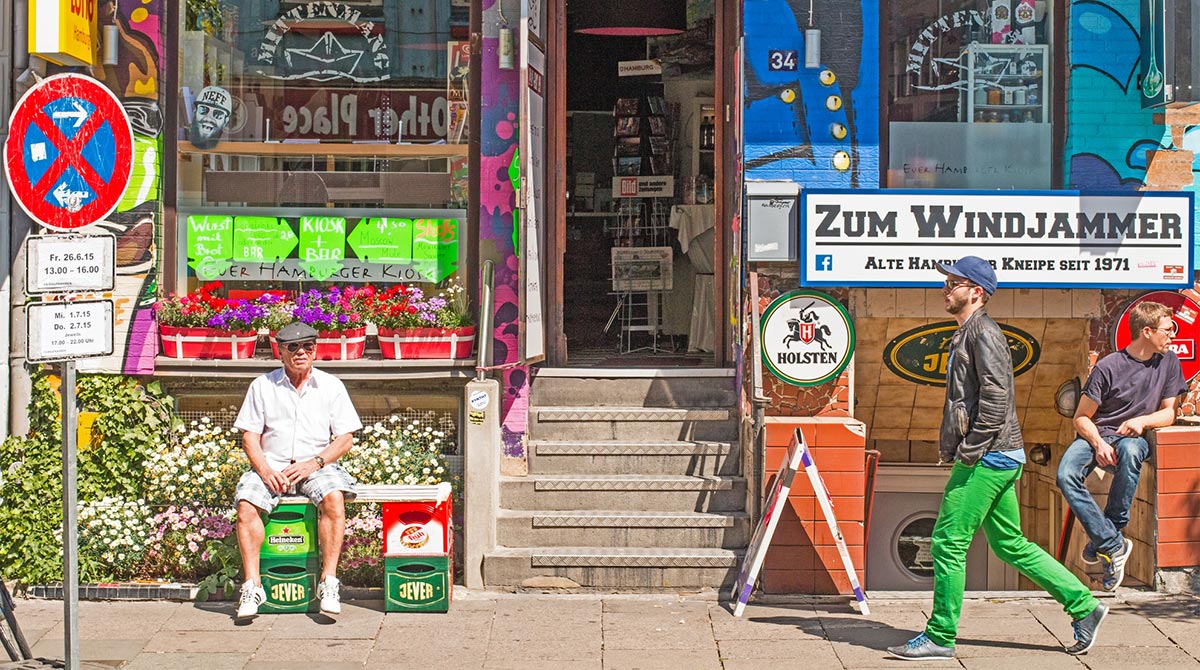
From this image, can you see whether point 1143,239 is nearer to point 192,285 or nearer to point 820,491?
point 820,491

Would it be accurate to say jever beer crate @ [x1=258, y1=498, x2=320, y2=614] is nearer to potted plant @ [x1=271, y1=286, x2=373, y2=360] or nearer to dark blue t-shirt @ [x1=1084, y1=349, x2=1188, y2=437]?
potted plant @ [x1=271, y1=286, x2=373, y2=360]

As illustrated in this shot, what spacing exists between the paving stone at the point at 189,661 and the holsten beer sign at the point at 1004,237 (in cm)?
410

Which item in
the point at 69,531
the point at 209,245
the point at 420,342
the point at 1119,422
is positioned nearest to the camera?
the point at 69,531

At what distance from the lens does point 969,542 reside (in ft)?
22.9

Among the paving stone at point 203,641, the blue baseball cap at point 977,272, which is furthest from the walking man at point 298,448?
the blue baseball cap at point 977,272

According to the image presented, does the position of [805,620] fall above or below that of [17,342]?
below

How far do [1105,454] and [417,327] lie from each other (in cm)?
429

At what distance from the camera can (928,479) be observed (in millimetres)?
10883

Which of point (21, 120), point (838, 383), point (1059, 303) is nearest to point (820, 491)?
point (838, 383)

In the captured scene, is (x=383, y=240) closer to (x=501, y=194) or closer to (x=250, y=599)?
(x=501, y=194)

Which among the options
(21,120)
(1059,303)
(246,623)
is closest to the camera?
(21,120)

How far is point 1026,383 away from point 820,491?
8.57 feet

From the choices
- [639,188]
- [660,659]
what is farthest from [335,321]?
[639,188]

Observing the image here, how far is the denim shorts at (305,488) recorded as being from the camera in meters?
7.88
